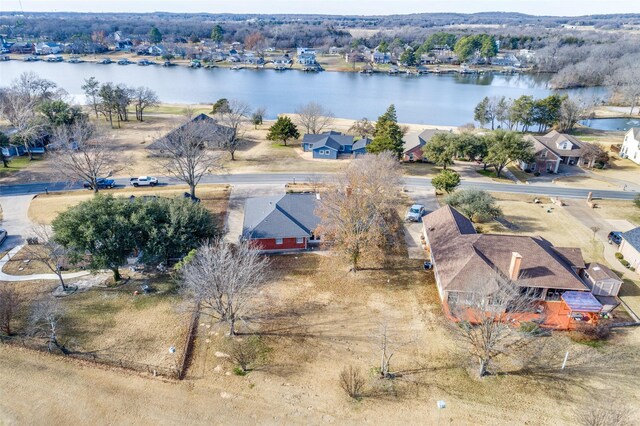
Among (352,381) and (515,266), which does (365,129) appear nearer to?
(515,266)

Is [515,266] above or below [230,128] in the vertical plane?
below

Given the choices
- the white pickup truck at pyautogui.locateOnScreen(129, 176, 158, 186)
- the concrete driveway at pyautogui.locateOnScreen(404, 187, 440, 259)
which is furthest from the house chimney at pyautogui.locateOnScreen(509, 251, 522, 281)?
the white pickup truck at pyautogui.locateOnScreen(129, 176, 158, 186)

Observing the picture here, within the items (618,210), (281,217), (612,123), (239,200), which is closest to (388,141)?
(239,200)

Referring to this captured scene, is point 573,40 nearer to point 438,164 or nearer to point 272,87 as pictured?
point 272,87

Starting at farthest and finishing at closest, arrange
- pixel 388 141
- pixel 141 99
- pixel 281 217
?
pixel 141 99
pixel 388 141
pixel 281 217

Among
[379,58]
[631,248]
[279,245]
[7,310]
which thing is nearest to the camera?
[7,310]

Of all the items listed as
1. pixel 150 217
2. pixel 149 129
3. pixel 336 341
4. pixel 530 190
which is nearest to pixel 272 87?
pixel 149 129

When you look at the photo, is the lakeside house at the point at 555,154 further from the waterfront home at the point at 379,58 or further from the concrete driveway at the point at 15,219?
the waterfront home at the point at 379,58

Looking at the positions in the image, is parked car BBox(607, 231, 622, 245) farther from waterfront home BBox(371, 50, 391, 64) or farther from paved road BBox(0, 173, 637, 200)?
waterfront home BBox(371, 50, 391, 64)
